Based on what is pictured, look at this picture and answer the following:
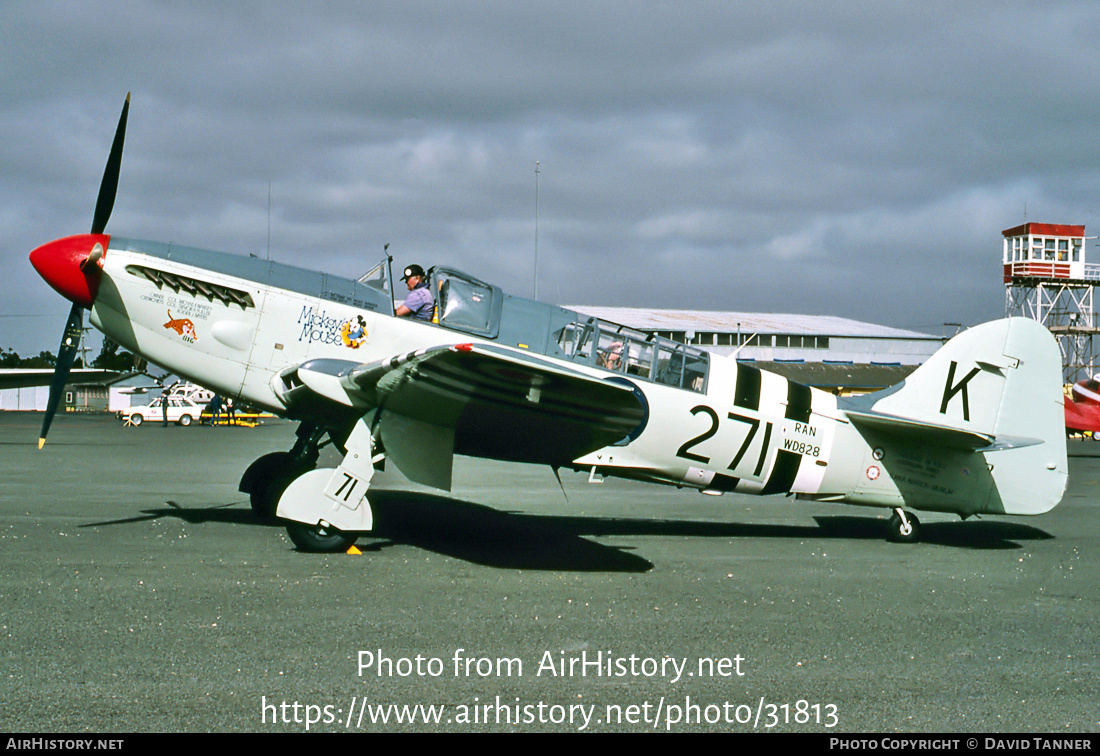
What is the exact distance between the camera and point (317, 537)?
300 inches

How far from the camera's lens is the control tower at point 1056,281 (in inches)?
2371

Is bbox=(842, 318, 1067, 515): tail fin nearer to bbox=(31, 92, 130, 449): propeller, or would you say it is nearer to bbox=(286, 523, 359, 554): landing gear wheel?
bbox=(286, 523, 359, 554): landing gear wheel

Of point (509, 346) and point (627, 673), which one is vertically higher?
point (509, 346)

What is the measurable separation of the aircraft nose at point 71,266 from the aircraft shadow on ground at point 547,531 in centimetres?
245

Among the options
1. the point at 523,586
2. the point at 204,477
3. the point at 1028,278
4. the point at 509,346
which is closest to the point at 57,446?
the point at 204,477

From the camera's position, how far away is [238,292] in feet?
27.8

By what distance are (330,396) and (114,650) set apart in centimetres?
339

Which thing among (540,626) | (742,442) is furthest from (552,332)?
(540,626)

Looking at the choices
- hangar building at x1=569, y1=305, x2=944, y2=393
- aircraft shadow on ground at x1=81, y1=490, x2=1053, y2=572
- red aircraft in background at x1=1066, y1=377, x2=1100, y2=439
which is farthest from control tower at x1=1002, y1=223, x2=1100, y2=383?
aircraft shadow on ground at x1=81, y1=490, x2=1053, y2=572

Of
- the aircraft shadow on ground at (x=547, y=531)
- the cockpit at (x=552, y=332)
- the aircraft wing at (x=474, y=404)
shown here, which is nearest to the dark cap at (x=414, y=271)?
the cockpit at (x=552, y=332)

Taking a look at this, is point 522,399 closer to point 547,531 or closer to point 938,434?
point 547,531

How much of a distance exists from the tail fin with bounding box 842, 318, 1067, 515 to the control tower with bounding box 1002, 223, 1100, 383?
58.0m

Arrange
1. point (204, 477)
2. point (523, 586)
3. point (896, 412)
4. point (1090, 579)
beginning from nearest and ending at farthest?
1. point (523, 586)
2. point (1090, 579)
3. point (896, 412)
4. point (204, 477)

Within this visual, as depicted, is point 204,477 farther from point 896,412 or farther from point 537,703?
point 537,703
